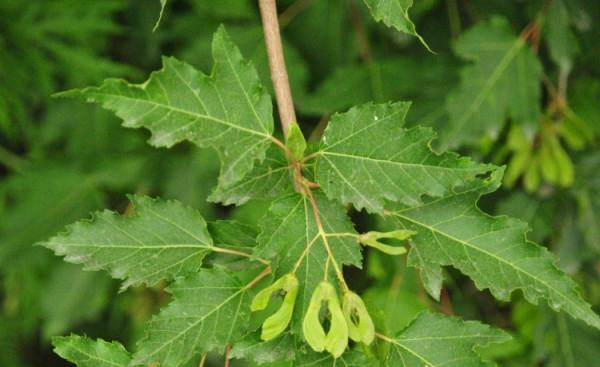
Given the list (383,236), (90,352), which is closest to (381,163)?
(383,236)

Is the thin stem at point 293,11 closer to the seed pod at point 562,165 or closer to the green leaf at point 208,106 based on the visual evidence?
the seed pod at point 562,165

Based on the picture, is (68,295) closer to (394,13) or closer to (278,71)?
(278,71)

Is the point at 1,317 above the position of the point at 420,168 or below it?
below

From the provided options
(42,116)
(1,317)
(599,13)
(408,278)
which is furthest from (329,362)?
(1,317)

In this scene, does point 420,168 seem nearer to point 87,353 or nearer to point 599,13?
point 87,353

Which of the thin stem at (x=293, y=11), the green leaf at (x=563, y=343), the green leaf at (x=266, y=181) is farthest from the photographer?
the thin stem at (x=293, y=11)

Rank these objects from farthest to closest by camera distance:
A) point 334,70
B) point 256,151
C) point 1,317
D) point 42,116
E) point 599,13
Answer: point 1,317, point 42,116, point 334,70, point 599,13, point 256,151

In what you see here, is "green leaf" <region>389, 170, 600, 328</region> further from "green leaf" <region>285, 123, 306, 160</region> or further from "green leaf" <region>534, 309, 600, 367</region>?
"green leaf" <region>534, 309, 600, 367</region>

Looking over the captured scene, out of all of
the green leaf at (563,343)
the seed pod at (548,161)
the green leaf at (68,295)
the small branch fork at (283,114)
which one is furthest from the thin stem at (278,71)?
the green leaf at (68,295)
